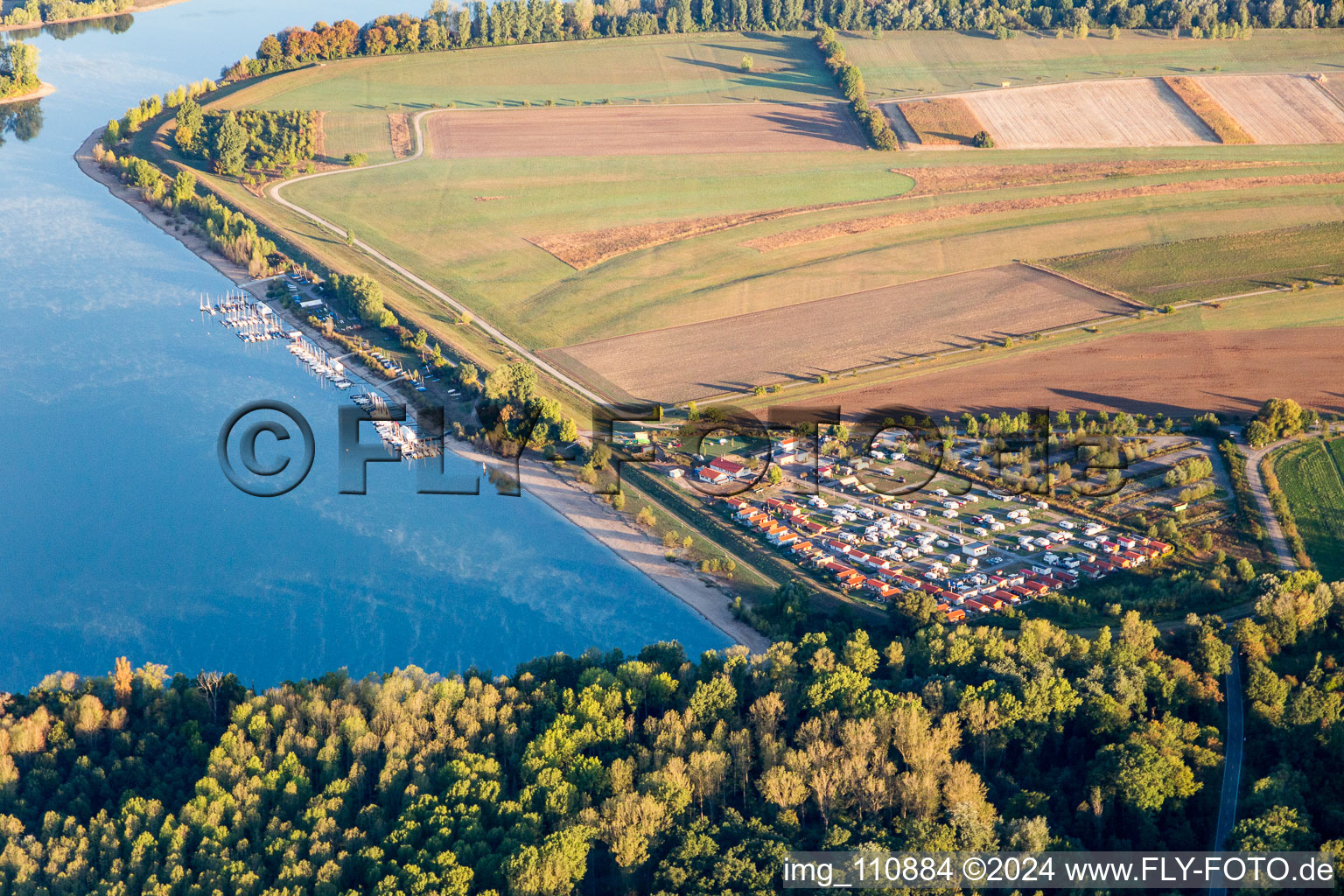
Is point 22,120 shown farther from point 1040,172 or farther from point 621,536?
point 1040,172

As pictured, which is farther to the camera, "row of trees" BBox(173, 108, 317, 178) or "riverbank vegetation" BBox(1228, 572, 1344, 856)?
"row of trees" BBox(173, 108, 317, 178)

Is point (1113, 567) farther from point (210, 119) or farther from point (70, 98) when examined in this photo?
point (70, 98)

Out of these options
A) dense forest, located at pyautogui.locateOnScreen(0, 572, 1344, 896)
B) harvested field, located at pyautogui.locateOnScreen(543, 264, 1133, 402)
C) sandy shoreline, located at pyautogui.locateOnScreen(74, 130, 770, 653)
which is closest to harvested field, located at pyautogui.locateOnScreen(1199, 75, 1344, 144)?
harvested field, located at pyautogui.locateOnScreen(543, 264, 1133, 402)

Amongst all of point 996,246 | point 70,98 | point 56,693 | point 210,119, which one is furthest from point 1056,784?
point 70,98

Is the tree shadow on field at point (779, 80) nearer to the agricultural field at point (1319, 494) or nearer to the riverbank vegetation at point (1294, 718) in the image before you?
the agricultural field at point (1319, 494)

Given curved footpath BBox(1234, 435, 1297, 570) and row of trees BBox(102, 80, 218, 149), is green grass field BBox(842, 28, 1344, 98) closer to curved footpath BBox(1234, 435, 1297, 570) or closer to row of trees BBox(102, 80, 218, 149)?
row of trees BBox(102, 80, 218, 149)

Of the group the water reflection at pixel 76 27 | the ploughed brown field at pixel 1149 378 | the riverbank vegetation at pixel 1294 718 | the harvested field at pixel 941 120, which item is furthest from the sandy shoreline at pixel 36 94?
the riverbank vegetation at pixel 1294 718
